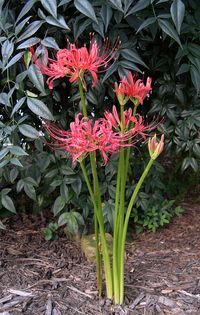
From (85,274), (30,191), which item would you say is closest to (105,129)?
(30,191)

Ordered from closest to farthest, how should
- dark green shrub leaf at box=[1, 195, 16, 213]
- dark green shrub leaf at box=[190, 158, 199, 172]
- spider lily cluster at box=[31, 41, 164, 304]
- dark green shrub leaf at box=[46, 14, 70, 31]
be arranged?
spider lily cluster at box=[31, 41, 164, 304]
dark green shrub leaf at box=[46, 14, 70, 31]
dark green shrub leaf at box=[1, 195, 16, 213]
dark green shrub leaf at box=[190, 158, 199, 172]

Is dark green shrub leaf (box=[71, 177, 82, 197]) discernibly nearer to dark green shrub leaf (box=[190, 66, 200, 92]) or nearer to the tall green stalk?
the tall green stalk

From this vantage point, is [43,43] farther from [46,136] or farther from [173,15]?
[46,136]

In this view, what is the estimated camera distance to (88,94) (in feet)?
5.48

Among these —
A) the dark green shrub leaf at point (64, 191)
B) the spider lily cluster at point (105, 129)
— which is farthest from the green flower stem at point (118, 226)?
the dark green shrub leaf at point (64, 191)

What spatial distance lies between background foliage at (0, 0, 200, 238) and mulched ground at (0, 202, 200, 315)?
104mm

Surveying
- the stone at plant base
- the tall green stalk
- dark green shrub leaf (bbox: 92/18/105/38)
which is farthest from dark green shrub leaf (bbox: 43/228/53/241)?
dark green shrub leaf (bbox: 92/18/105/38)

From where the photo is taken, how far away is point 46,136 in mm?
1808

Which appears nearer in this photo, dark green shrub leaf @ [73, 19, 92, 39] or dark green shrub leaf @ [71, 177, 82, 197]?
dark green shrub leaf @ [73, 19, 92, 39]

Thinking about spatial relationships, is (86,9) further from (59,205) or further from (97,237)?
(59,205)

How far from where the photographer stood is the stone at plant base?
6.24 ft

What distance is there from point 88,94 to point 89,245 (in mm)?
684

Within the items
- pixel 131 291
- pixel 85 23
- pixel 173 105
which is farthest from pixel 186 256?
pixel 85 23

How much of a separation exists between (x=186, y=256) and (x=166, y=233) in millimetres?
241
